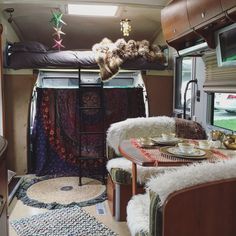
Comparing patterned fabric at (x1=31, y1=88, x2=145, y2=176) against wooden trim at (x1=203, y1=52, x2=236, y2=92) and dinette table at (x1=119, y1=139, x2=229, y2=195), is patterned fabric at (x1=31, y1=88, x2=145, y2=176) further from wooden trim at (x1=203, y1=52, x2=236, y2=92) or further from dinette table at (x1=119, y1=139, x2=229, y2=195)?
dinette table at (x1=119, y1=139, x2=229, y2=195)

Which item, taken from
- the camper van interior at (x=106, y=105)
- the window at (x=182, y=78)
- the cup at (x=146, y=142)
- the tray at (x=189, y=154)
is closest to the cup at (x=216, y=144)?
the camper van interior at (x=106, y=105)

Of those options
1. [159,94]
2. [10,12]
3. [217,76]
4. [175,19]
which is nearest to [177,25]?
[175,19]

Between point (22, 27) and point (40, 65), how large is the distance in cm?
100

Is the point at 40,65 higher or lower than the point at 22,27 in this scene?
lower

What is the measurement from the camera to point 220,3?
202cm

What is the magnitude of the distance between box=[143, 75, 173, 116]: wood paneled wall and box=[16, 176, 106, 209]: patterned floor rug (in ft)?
4.66

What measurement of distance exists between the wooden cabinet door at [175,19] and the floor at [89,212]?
1985 mm

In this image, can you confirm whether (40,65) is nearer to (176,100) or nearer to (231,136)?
(176,100)

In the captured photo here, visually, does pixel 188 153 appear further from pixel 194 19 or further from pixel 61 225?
A: pixel 61 225

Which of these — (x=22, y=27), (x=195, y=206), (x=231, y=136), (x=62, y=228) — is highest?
(x=22, y=27)

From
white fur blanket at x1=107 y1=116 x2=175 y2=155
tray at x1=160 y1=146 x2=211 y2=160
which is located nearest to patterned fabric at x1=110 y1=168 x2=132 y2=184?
white fur blanket at x1=107 y1=116 x2=175 y2=155

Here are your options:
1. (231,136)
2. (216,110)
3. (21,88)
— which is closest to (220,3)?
(231,136)

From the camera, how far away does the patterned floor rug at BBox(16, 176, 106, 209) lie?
10.6 ft

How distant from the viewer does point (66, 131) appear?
4.22m
